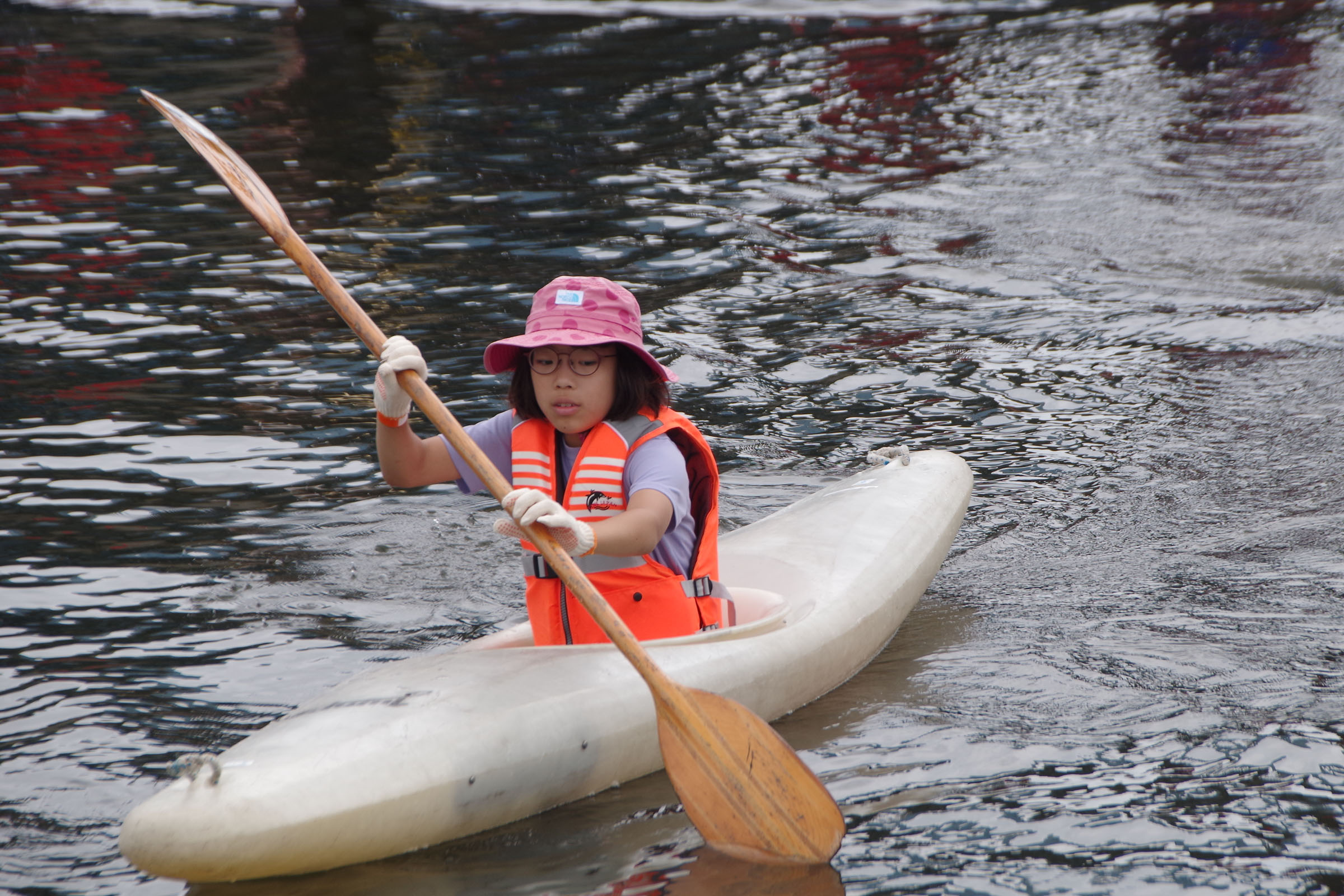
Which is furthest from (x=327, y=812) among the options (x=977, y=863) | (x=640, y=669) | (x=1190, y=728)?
(x=1190, y=728)

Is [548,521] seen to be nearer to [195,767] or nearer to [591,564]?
→ [591,564]

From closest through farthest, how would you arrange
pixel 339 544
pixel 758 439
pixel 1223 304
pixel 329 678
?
1. pixel 329 678
2. pixel 339 544
3. pixel 758 439
4. pixel 1223 304

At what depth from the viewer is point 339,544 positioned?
509 centimetres

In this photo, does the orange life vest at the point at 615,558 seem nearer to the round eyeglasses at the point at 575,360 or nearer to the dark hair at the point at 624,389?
the dark hair at the point at 624,389

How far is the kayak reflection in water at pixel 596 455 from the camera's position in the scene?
340 centimetres

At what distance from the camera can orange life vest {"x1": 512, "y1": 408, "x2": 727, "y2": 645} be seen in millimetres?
3506

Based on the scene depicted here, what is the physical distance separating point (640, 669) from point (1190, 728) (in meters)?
1.49

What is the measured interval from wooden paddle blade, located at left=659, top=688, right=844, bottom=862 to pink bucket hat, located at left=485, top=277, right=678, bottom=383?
35.1 inches

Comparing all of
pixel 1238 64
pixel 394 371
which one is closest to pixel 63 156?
pixel 394 371

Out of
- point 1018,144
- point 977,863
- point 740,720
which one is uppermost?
point 1018,144

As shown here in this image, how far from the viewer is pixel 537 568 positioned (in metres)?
3.57

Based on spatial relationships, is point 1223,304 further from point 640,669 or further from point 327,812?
point 327,812

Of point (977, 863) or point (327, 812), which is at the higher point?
point (327, 812)

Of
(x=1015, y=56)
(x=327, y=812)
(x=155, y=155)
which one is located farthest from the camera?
(x=1015, y=56)
